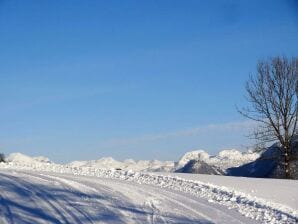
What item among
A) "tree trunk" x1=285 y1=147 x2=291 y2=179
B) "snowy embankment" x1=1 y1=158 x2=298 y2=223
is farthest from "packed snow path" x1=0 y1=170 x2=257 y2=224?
"tree trunk" x1=285 y1=147 x2=291 y2=179

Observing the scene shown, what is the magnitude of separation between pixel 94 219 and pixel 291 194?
9.36 metres

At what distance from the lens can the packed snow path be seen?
38.4 feet

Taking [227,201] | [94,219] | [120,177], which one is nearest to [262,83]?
[120,177]

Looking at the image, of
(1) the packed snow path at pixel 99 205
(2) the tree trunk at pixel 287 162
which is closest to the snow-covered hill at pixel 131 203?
(1) the packed snow path at pixel 99 205

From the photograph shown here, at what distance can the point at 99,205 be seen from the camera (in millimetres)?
13156

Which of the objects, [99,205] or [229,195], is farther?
[229,195]

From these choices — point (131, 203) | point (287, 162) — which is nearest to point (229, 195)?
point (131, 203)

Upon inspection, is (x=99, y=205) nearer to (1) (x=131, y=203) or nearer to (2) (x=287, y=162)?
(1) (x=131, y=203)

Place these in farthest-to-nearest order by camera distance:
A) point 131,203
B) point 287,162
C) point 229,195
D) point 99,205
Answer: point 287,162
point 229,195
point 131,203
point 99,205

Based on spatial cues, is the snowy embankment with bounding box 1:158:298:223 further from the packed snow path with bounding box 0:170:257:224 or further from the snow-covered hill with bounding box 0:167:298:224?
the packed snow path with bounding box 0:170:257:224

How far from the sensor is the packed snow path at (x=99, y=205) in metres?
11.7

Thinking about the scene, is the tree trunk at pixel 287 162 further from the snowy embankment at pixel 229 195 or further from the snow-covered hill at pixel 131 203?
the snow-covered hill at pixel 131 203

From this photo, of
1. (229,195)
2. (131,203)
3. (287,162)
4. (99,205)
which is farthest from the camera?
(287,162)

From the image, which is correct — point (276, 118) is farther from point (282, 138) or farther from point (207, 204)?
point (207, 204)
